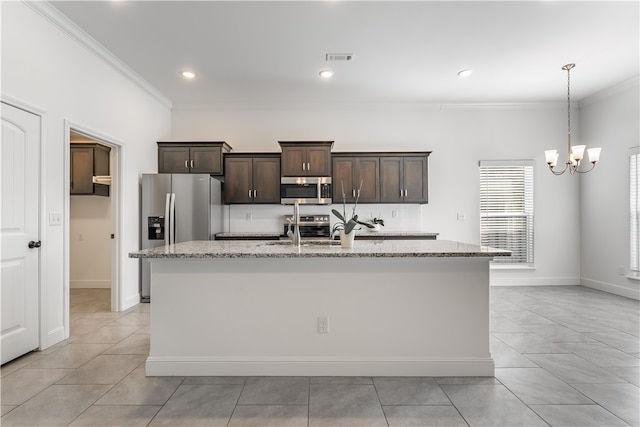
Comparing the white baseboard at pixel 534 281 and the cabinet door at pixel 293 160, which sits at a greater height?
the cabinet door at pixel 293 160

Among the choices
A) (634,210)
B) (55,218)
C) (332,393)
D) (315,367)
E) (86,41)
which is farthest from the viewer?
(634,210)

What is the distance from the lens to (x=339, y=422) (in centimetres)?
186

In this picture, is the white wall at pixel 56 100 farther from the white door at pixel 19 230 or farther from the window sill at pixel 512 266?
the window sill at pixel 512 266

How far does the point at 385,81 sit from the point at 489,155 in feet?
7.38

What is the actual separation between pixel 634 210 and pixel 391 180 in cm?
321

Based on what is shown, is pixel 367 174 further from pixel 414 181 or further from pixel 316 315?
pixel 316 315

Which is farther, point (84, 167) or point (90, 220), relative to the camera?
point (90, 220)

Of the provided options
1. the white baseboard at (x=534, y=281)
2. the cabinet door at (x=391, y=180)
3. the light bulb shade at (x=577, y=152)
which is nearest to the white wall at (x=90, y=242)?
the cabinet door at (x=391, y=180)

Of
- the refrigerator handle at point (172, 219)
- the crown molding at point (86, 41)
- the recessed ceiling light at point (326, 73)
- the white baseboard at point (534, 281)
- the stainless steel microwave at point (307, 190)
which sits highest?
the recessed ceiling light at point (326, 73)

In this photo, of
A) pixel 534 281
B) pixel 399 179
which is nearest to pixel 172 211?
pixel 399 179

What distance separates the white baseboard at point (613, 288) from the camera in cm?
455

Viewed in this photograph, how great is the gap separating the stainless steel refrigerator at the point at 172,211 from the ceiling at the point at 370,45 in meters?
1.34

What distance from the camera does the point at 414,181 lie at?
5.18 meters

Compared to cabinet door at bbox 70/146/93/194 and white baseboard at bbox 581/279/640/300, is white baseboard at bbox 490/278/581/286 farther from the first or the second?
cabinet door at bbox 70/146/93/194
